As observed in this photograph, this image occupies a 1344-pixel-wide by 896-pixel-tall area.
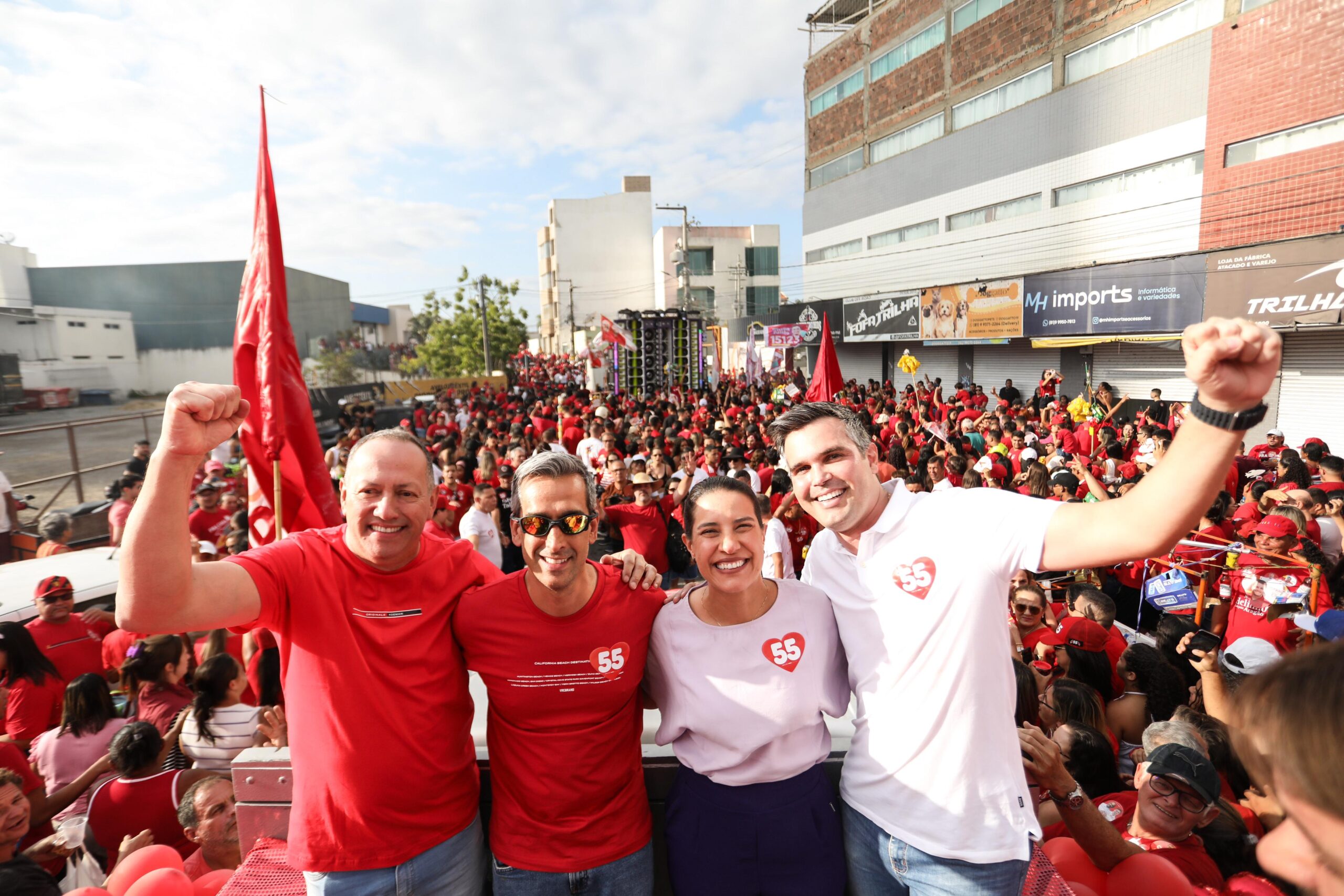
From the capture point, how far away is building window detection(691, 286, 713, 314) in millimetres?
57438

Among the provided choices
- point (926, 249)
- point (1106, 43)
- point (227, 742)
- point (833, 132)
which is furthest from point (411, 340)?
point (227, 742)

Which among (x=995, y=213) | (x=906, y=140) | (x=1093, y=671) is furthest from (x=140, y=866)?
(x=906, y=140)

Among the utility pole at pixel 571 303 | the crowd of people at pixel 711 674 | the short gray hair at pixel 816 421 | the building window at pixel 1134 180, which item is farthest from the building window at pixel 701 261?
the crowd of people at pixel 711 674

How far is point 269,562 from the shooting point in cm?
196

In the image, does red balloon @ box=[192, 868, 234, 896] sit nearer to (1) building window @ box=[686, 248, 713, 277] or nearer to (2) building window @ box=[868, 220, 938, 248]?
(2) building window @ box=[868, 220, 938, 248]

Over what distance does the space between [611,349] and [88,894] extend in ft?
76.6

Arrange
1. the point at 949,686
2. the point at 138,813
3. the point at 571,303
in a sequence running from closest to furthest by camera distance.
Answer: the point at 949,686 < the point at 138,813 < the point at 571,303

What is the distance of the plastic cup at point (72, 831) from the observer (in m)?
3.08

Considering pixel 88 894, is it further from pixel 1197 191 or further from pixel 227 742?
pixel 1197 191

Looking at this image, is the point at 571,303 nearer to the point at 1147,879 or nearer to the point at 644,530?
the point at 644,530

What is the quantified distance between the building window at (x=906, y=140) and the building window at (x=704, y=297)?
27.3 m

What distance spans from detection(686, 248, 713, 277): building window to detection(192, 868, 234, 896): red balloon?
2278 inches

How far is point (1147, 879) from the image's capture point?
205 centimetres

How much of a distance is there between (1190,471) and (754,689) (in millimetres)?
1229
